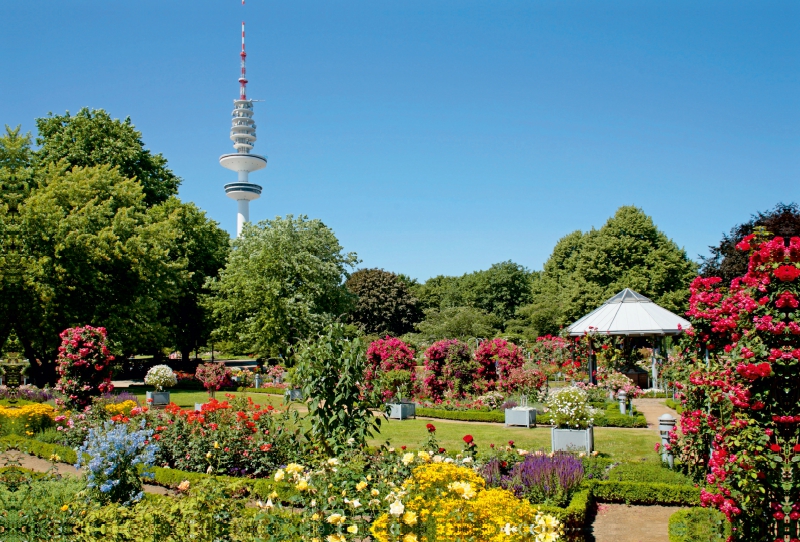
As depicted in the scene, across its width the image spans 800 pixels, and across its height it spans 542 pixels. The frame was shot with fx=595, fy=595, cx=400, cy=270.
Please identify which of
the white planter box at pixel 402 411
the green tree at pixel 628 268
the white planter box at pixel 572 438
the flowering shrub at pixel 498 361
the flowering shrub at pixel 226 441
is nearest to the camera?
the flowering shrub at pixel 226 441

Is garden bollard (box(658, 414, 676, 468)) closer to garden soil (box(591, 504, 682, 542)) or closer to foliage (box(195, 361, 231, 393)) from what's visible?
garden soil (box(591, 504, 682, 542))

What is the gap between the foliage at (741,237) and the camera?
21312mm

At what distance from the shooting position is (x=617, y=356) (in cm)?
2098

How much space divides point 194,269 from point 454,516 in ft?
94.4

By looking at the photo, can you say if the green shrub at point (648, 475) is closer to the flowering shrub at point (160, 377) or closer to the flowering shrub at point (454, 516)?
the flowering shrub at point (454, 516)

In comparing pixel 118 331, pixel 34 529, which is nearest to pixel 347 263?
pixel 118 331

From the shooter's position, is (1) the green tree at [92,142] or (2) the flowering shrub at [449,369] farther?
(1) the green tree at [92,142]

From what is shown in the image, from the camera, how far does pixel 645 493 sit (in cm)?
802

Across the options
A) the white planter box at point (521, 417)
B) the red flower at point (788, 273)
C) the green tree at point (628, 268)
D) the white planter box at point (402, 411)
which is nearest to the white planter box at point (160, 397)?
the white planter box at point (402, 411)

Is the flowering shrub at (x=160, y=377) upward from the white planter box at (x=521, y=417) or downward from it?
upward

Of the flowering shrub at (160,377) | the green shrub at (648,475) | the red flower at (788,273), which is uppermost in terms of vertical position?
the red flower at (788,273)

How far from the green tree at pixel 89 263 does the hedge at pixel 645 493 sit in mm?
18011

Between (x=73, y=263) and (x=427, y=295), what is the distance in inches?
1475

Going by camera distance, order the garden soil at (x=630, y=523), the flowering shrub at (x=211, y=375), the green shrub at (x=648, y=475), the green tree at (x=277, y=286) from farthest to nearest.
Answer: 1. the green tree at (x=277, y=286)
2. the flowering shrub at (x=211, y=375)
3. the green shrub at (x=648, y=475)
4. the garden soil at (x=630, y=523)
